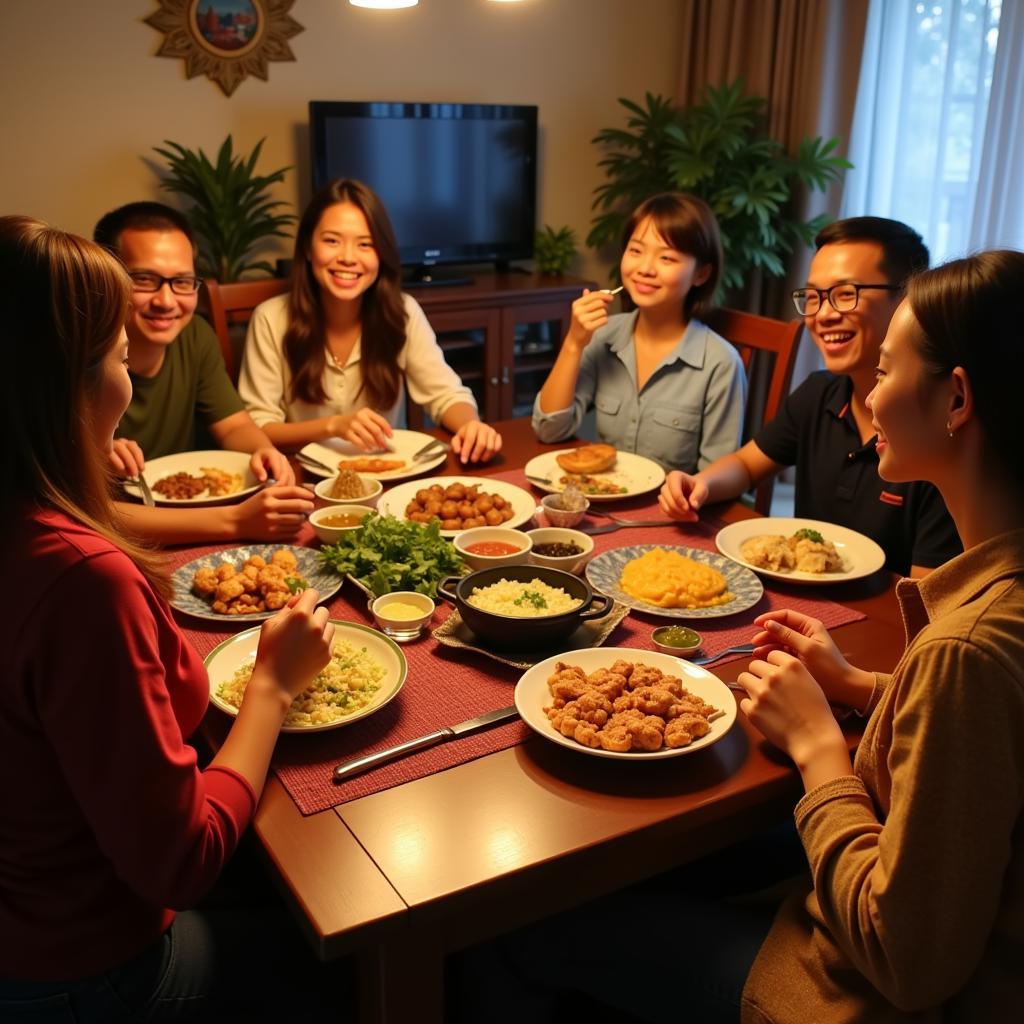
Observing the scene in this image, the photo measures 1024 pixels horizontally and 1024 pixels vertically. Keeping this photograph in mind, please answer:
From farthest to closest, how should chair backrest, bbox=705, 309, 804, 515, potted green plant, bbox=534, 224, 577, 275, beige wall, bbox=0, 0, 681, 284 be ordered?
potted green plant, bbox=534, 224, 577, 275 → beige wall, bbox=0, 0, 681, 284 → chair backrest, bbox=705, 309, 804, 515

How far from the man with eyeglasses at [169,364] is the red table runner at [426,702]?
1.61 feet

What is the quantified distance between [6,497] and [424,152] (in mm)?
3725

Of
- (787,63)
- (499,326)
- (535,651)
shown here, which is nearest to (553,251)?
(499,326)

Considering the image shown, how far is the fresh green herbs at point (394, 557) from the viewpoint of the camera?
1639 millimetres

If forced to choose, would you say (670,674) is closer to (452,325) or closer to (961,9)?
(452,325)

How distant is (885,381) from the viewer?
118cm

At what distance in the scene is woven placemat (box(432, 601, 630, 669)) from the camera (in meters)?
1.45

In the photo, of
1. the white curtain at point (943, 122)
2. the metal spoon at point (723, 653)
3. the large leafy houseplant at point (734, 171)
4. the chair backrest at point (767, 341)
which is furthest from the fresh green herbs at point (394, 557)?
the large leafy houseplant at point (734, 171)

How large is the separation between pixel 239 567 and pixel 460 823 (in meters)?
0.83

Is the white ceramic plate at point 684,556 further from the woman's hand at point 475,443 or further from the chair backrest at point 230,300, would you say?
the chair backrest at point 230,300

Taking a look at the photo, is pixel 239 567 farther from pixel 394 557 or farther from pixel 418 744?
pixel 418 744

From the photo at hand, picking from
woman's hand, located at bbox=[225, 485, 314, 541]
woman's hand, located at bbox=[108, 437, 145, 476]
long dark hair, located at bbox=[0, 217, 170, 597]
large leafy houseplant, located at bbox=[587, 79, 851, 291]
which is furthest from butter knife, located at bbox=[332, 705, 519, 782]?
large leafy houseplant, located at bbox=[587, 79, 851, 291]

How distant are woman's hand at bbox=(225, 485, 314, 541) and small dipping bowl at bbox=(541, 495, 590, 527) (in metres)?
0.46

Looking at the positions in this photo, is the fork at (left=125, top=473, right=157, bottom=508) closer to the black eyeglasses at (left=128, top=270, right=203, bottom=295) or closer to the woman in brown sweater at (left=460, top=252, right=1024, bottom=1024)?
the black eyeglasses at (left=128, top=270, right=203, bottom=295)
